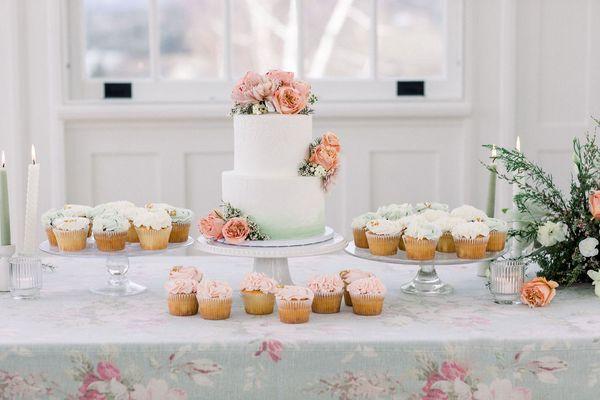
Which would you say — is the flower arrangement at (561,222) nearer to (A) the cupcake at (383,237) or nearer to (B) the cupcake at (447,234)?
(B) the cupcake at (447,234)

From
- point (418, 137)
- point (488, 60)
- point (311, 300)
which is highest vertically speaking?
point (488, 60)

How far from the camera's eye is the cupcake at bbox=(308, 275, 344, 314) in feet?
4.86

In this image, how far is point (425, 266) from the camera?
1.70 meters

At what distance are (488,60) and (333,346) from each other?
7.65 ft

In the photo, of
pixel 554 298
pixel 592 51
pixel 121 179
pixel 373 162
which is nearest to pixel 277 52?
pixel 373 162

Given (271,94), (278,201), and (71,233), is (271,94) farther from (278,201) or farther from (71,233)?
(71,233)

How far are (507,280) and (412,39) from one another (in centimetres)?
212

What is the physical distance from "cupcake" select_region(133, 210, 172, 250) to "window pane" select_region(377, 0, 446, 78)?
6.67 ft

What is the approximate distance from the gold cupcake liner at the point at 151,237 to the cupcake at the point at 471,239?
57 cm

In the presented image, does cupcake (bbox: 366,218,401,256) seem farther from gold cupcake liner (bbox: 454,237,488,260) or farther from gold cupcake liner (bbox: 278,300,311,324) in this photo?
gold cupcake liner (bbox: 278,300,311,324)

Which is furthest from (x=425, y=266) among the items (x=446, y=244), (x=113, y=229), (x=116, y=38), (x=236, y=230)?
(x=116, y=38)

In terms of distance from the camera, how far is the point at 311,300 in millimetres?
1429

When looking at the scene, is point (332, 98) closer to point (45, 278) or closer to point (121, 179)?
point (121, 179)

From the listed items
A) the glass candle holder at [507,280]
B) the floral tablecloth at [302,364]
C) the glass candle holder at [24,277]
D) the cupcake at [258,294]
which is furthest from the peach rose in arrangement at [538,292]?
the glass candle holder at [24,277]
